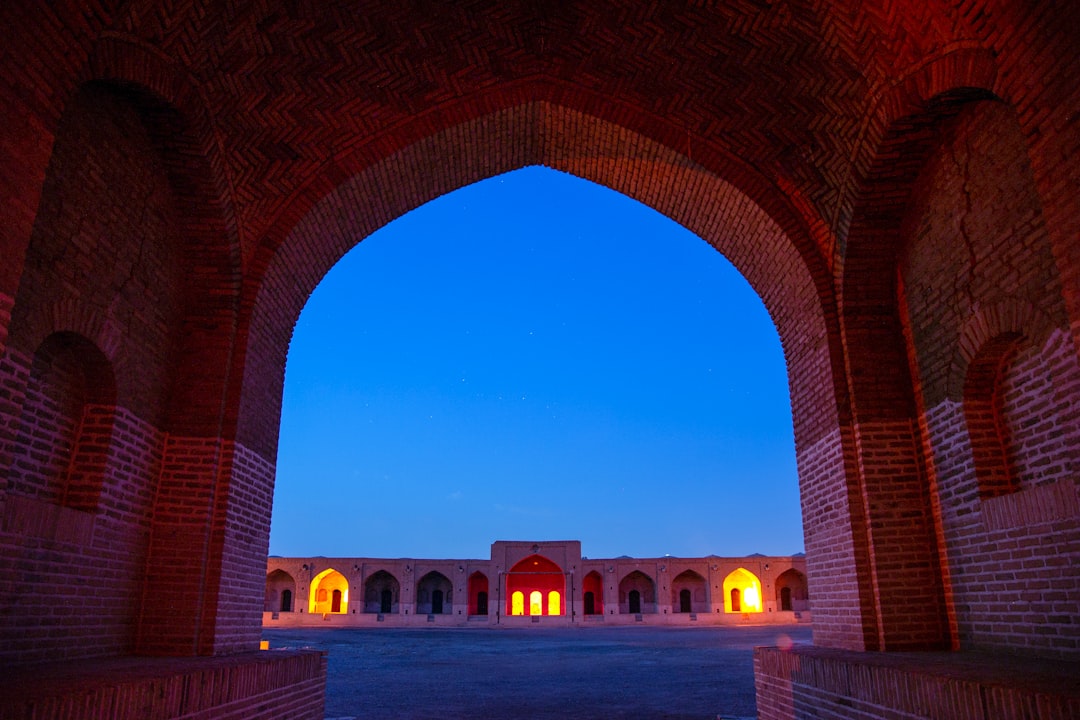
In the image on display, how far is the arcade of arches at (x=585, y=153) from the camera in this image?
4.31 meters

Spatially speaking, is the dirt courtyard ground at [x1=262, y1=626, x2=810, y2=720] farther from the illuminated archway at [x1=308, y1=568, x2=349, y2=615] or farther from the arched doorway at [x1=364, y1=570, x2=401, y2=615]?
the illuminated archway at [x1=308, y1=568, x2=349, y2=615]

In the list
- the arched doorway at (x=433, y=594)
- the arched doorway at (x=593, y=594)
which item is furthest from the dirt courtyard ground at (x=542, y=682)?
the arched doorway at (x=433, y=594)

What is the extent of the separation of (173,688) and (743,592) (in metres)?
36.5

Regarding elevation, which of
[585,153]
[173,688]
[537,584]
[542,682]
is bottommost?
[542,682]

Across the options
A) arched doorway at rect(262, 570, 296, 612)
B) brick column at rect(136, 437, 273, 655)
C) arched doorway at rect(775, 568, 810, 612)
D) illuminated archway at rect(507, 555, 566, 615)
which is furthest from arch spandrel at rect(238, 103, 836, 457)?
arched doorway at rect(262, 570, 296, 612)

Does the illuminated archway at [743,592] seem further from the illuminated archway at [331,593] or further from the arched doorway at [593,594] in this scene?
the illuminated archway at [331,593]

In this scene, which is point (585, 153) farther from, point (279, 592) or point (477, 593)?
point (279, 592)

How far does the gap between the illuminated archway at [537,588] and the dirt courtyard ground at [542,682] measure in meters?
20.0

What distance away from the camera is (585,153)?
7375 mm

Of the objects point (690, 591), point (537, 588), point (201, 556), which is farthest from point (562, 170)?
point (690, 591)

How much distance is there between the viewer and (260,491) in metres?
6.42

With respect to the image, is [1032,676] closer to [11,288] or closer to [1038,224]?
[1038,224]

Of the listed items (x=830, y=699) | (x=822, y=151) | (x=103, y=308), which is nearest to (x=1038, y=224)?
(x=822, y=151)

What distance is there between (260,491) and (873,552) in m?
5.11
